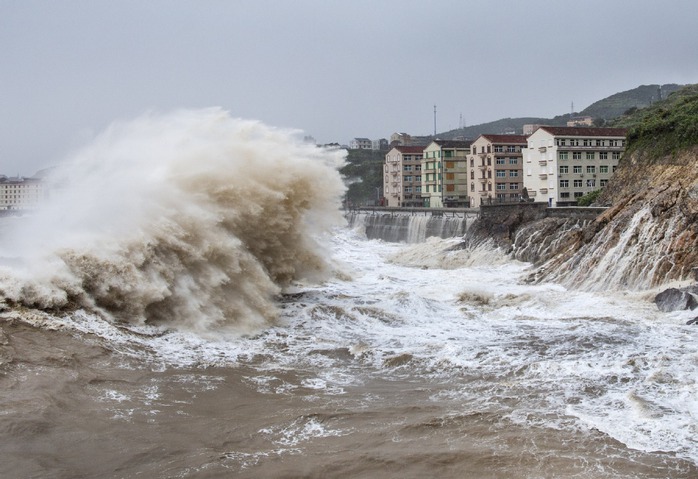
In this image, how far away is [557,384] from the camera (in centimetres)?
1126

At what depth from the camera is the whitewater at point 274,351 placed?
8398 millimetres

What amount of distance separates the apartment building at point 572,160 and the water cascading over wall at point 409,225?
9.75 meters

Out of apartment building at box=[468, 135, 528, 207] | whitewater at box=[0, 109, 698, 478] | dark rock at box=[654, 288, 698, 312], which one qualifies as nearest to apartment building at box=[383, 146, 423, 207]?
apartment building at box=[468, 135, 528, 207]

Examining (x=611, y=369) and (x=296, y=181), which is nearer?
(x=611, y=369)

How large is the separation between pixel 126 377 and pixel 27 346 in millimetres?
1873

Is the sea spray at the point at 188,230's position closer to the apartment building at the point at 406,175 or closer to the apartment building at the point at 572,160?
the apartment building at the point at 572,160

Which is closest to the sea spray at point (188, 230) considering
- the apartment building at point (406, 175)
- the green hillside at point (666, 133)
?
the green hillside at point (666, 133)

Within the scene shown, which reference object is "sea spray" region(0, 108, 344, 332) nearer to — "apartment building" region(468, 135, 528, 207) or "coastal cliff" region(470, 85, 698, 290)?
"coastal cliff" region(470, 85, 698, 290)

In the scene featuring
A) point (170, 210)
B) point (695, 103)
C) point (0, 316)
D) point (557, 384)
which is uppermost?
point (695, 103)

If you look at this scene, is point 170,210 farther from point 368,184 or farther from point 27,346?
point 368,184

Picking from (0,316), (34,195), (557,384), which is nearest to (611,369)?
(557,384)

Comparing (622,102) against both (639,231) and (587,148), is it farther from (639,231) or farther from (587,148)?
(639,231)

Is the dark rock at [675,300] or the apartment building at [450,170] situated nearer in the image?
the dark rock at [675,300]

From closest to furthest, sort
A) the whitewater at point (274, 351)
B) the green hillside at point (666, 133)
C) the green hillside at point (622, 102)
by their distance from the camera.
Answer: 1. the whitewater at point (274, 351)
2. the green hillside at point (666, 133)
3. the green hillside at point (622, 102)
